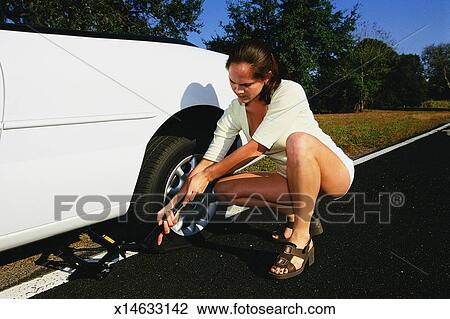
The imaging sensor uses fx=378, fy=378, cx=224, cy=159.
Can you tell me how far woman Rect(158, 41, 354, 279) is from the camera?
1944 millimetres

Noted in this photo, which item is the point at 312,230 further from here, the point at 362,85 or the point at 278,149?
the point at 362,85

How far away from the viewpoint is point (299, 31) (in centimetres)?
2394

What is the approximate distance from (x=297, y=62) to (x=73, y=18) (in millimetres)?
17640

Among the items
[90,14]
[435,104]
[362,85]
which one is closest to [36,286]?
[90,14]

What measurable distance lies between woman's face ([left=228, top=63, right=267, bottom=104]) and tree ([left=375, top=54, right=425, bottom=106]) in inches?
1262

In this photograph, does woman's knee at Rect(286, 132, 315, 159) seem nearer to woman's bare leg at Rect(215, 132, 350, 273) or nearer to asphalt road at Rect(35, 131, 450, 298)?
woman's bare leg at Rect(215, 132, 350, 273)

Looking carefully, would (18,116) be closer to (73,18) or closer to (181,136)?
(181,136)

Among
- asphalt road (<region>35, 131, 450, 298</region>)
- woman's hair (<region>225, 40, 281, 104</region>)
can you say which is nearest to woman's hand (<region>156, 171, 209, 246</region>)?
asphalt road (<region>35, 131, 450, 298</region>)

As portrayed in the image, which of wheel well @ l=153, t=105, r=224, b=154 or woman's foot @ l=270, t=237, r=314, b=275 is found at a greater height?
wheel well @ l=153, t=105, r=224, b=154

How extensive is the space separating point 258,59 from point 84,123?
899 mm

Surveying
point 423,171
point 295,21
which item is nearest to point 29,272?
point 423,171

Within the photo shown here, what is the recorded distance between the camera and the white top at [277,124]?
1.97 meters

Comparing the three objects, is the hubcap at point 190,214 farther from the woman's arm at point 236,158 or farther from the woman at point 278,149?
the woman's arm at point 236,158

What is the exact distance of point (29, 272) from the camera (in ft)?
7.03
